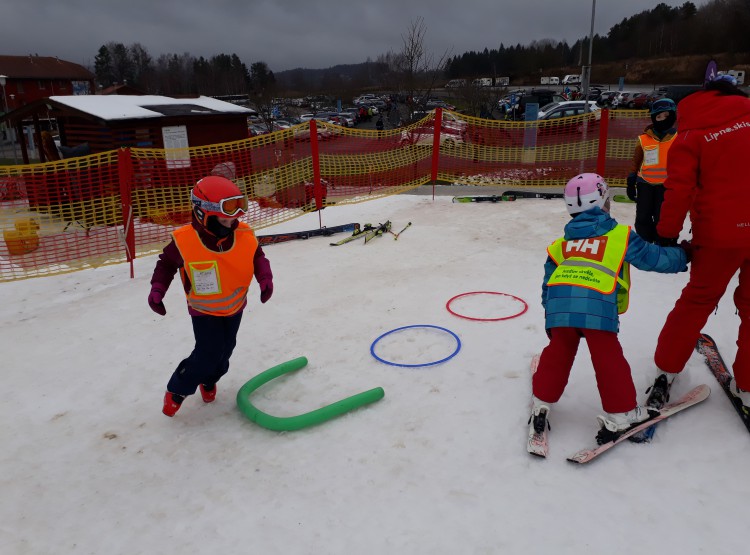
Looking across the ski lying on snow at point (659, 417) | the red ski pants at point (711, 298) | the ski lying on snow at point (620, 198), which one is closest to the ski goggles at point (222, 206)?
the ski lying on snow at point (659, 417)

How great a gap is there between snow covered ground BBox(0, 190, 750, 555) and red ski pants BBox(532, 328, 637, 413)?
0.30 meters

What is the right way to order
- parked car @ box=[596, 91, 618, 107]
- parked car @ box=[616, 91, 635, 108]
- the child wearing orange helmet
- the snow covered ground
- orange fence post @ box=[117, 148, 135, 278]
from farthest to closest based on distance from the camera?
parked car @ box=[596, 91, 618, 107]
parked car @ box=[616, 91, 635, 108]
orange fence post @ box=[117, 148, 135, 278]
the child wearing orange helmet
the snow covered ground

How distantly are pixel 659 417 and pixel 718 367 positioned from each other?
99 cm

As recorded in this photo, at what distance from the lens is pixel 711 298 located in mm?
3512

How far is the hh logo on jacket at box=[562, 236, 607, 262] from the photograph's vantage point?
10.5 ft

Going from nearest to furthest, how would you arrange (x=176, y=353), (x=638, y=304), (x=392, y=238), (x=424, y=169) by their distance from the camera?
(x=176, y=353)
(x=638, y=304)
(x=392, y=238)
(x=424, y=169)

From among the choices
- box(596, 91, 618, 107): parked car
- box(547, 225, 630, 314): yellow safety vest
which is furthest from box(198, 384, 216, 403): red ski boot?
box(596, 91, 618, 107): parked car

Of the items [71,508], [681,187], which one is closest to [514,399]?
[681,187]

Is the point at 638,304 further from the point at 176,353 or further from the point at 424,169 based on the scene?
the point at 424,169

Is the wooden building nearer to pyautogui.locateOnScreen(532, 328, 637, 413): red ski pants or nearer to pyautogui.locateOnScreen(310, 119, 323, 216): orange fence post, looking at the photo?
pyautogui.locateOnScreen(310, 119, 323, 216): orange fence post

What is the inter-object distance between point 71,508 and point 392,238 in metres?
6.14

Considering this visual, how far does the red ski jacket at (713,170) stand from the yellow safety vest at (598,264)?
54 centimetres

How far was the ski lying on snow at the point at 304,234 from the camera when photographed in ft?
28.7

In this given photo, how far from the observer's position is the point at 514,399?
13.2 ft
